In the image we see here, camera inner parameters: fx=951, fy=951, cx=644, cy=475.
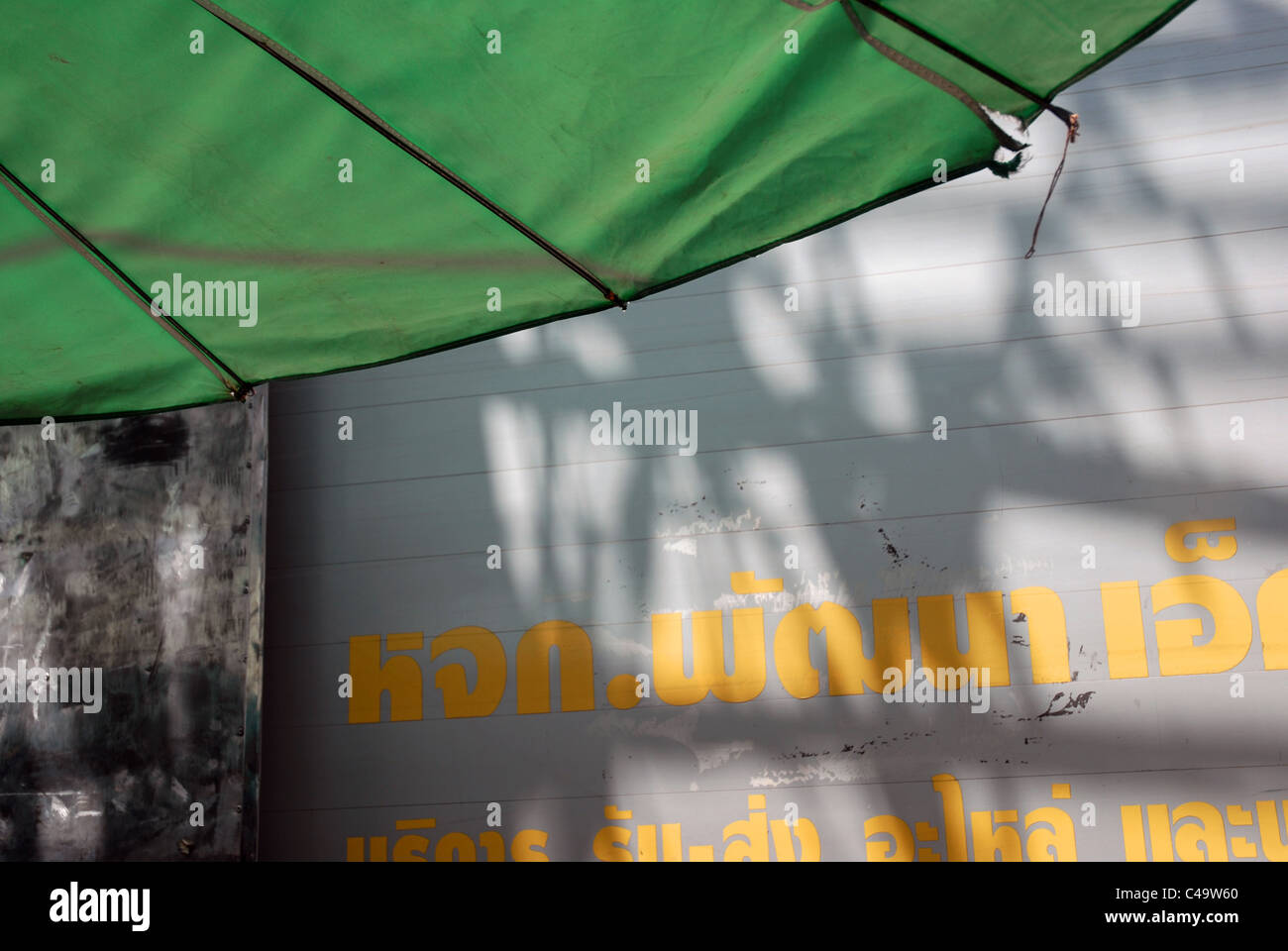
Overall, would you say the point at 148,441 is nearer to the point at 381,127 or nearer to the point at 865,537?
the point at 865,537

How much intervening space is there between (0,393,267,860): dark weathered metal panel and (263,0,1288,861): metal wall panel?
185 millimetres

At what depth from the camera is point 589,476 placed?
396 centimetres

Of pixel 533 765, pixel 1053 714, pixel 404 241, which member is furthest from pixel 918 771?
pixel 404 241

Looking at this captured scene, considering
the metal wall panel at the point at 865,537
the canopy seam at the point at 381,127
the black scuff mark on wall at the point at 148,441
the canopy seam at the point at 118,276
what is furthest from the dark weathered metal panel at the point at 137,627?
the canopy seam at the point at 381,127

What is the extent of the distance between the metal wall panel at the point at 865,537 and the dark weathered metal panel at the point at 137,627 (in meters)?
0.19

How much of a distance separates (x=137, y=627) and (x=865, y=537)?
9.88 feet

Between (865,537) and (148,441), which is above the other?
(148,441)

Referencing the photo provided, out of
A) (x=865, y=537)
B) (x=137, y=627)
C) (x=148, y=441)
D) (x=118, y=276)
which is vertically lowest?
(x=137, y=627)

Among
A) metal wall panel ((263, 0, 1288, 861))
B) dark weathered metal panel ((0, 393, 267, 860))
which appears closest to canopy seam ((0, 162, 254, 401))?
metal wall panel ((263, 0, 1288, 861))

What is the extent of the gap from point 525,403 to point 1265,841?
3.20m

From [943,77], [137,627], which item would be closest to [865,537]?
[943,77]

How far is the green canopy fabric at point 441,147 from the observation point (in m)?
1.10

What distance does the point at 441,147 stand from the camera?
1.25 meters

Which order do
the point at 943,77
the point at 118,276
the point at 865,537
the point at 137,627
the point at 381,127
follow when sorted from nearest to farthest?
the point at 943,77 → the point at 381,127 → the point at 118,276 → the point at 865,537 → the point at 137,627
